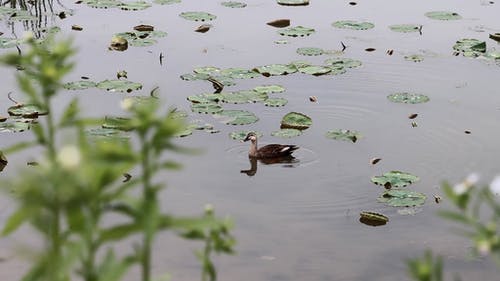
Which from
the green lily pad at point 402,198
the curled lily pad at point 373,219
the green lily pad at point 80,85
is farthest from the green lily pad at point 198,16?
the curled lily pad at point 373,219

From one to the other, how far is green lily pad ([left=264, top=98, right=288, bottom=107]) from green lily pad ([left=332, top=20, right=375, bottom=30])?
223 centimetres

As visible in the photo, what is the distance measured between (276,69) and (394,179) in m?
2.20

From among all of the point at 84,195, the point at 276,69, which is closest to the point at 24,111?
the point at 276,69

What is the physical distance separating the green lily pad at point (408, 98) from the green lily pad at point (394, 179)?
1433 millimetres

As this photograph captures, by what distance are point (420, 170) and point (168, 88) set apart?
88.3 inches

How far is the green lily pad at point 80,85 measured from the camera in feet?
23.1

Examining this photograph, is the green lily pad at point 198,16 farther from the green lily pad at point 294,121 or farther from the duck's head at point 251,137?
the duck's head at point 251,137

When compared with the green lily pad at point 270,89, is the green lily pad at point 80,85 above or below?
below

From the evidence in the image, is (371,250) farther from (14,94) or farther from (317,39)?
(317,39)

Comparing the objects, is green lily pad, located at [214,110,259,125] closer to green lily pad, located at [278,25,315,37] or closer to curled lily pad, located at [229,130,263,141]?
curled lily pad, located at [229,130,263,141]

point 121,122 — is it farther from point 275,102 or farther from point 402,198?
point 275,102

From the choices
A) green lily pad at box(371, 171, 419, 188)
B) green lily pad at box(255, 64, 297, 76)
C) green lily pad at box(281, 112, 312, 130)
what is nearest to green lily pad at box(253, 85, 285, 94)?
green lily pad at box(255, 64, 297, 76)

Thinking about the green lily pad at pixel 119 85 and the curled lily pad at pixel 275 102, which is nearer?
the curled lily pad at pixel 275 102

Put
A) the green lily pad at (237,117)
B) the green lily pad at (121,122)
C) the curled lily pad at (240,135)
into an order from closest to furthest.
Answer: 1. the green lily pad at (121,122)
2. the curled lily pad at (240,135)
3. the green lily pad at (237,117)
